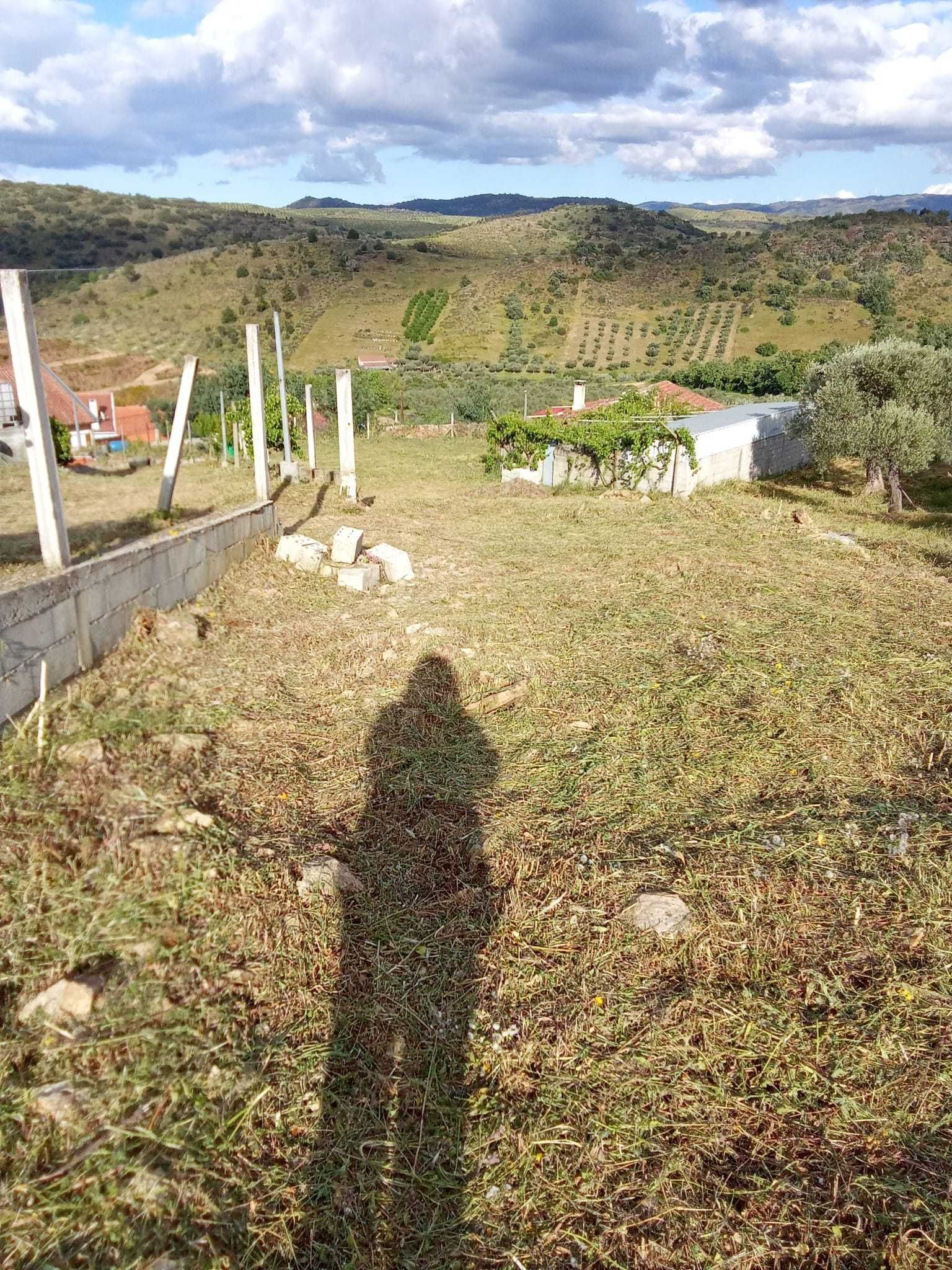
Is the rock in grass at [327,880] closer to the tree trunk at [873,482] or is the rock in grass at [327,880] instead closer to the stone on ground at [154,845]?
the stone on ground at [154,845]

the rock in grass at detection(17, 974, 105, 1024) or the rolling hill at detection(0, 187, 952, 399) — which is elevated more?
the rolling hill at detection(0, 187, 952, 399)

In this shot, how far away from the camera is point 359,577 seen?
294 inches

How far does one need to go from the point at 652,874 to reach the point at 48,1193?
7.52ft

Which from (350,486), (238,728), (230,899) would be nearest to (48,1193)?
(230,899)

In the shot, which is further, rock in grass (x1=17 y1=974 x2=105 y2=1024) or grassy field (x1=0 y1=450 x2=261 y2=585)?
grassy field (x1=0 y1=450 x2=261 y2=585)

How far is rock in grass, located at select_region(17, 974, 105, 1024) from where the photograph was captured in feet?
8.27

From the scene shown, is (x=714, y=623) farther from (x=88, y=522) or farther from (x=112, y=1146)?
(x=88, y=522)

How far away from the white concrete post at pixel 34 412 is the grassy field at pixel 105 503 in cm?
25

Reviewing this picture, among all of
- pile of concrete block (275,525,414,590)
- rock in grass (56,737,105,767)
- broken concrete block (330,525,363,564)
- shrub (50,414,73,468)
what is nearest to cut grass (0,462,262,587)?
shrub (50,414,73,468)

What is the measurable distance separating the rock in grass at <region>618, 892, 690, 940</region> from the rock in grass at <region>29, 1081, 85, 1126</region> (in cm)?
191

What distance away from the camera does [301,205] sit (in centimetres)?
11969

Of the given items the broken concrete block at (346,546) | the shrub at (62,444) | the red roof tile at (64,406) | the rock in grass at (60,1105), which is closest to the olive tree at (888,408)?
the broken concrete block at (346,546)

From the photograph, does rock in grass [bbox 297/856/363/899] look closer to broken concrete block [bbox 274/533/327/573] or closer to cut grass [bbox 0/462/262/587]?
cut grass [bbox 0/462/262/587]

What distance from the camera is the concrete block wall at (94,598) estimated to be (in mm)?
3986
